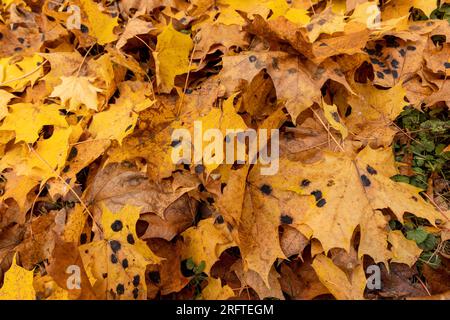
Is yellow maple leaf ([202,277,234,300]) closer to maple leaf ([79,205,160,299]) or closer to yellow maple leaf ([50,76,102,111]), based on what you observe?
maple leaf ([79,205,160,299])

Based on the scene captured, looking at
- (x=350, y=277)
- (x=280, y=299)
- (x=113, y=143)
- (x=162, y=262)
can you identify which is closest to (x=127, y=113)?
(x=113, y=143)

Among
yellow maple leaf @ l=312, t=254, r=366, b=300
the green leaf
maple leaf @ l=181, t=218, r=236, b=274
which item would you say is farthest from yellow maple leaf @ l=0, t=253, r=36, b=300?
the green leaf

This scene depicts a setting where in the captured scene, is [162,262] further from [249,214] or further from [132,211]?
[249,214]

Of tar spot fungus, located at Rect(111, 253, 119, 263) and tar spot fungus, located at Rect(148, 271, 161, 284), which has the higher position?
tar spot fungus, located at Rect(111, 253, 119, 263)

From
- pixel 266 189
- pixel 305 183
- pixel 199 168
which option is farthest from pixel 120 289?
pixel 305 183

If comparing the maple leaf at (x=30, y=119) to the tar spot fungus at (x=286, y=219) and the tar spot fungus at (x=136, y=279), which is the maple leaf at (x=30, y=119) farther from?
the tar spot fungus at (x=286, y=219)

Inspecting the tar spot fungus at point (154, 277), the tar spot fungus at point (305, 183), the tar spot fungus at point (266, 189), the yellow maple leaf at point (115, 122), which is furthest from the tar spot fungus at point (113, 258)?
the tar spot fungus at point (305, 183)

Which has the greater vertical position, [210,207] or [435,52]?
[435,52]
